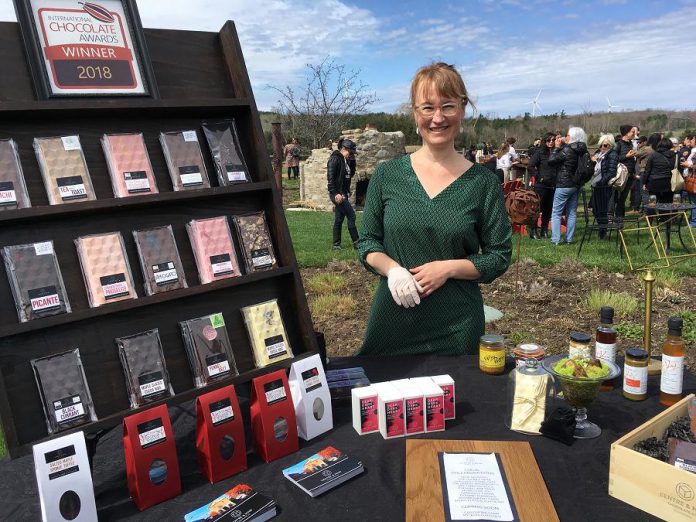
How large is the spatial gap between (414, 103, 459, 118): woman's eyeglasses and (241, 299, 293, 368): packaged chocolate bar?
89 cm

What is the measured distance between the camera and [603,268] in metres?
6.65

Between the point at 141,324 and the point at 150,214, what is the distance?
1.16 ft

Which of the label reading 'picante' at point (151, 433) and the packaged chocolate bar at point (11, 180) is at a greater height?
the packaged chocolate bar at point (11, 180)

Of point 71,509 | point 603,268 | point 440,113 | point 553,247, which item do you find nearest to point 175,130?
point 440,113

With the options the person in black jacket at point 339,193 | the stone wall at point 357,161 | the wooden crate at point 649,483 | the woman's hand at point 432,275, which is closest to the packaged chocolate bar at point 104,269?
the woman's hand at point 432,275

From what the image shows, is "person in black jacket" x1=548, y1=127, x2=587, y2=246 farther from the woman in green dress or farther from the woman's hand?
the woman's hand

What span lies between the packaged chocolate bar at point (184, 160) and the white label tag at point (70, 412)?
27.9 inches

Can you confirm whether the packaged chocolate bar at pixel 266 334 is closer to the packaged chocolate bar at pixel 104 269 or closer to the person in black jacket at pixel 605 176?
the packaged chocolate bar at pixel 104 269

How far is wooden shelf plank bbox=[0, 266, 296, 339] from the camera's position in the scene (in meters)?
1.38

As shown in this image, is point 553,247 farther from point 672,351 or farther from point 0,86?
point 0,86

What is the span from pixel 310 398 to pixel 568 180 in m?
7.83

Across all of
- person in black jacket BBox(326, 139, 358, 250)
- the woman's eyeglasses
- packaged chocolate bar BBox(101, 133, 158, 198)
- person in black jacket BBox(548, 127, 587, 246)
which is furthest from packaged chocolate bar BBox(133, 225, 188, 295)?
person in black jacket BBox(548, 127, 587, 246)

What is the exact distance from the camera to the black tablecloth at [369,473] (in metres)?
1.29

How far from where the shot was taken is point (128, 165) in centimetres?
164
